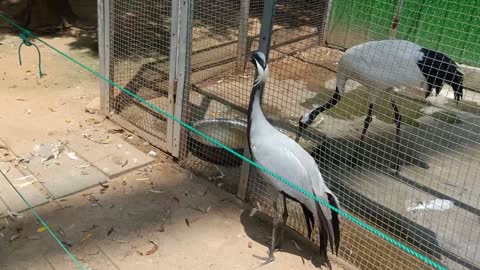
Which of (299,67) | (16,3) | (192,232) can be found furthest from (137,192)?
(16,3)

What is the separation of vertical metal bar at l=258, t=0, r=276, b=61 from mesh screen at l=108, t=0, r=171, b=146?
1428 millimetres

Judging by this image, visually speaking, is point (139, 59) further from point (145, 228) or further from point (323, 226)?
point (323, 226)

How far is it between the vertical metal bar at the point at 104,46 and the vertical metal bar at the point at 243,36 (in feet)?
5.70

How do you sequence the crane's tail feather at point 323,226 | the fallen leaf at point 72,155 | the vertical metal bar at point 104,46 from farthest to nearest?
1. the vertical metal bar at point 104,46
2. the fallen leaf at point 72,155
3. the crane's tail feather at point 323,226

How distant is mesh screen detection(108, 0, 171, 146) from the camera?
15.4 feet

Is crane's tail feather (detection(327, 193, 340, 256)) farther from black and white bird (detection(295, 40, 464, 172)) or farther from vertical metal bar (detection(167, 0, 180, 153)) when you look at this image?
vertical metal bar (detection(167, 0, 180, 153))

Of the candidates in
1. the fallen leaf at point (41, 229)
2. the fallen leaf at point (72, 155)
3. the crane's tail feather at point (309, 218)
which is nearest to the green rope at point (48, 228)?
the fallen leaf at point (41, 229)

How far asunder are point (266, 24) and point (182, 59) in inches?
37.5

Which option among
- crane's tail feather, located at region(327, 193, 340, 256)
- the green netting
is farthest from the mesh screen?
the green netting

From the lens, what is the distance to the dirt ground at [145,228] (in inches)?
128

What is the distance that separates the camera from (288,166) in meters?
3.16

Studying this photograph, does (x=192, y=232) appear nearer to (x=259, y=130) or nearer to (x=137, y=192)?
(x=137, y=192)

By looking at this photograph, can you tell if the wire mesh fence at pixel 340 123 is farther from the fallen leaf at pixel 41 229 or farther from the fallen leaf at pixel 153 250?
the fallen leaf at pixel 41 229

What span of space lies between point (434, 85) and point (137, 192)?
280cm
